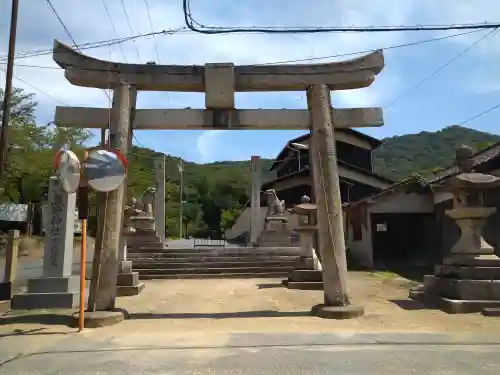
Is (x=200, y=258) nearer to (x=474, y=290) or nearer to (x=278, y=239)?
(x=278, y=239)

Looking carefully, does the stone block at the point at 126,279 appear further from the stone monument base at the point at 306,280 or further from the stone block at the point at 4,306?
the stone monument base at the point at 306,280

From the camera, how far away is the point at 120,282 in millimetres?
13289

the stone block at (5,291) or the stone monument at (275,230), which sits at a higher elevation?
the stone monument at (275,230)

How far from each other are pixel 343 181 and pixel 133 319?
23.6m

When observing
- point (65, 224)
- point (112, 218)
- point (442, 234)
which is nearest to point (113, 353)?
point (112, 218)

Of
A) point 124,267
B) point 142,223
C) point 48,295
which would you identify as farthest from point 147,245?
point 48,295

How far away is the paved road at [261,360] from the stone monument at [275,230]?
593 inches

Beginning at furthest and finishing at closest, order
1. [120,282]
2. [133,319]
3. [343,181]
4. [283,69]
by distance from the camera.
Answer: [343,181], [120,282], [283,69], [133,319]

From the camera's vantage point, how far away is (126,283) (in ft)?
43.7

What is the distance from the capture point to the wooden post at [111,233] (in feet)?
28.6

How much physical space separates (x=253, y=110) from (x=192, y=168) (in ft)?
201

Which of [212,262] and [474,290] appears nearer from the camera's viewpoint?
[474,290]

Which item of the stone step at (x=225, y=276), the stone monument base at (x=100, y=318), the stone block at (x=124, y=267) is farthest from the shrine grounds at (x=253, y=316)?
the stone step at (x=225, y=276)

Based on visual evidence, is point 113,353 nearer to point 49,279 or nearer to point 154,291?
point 49,279
